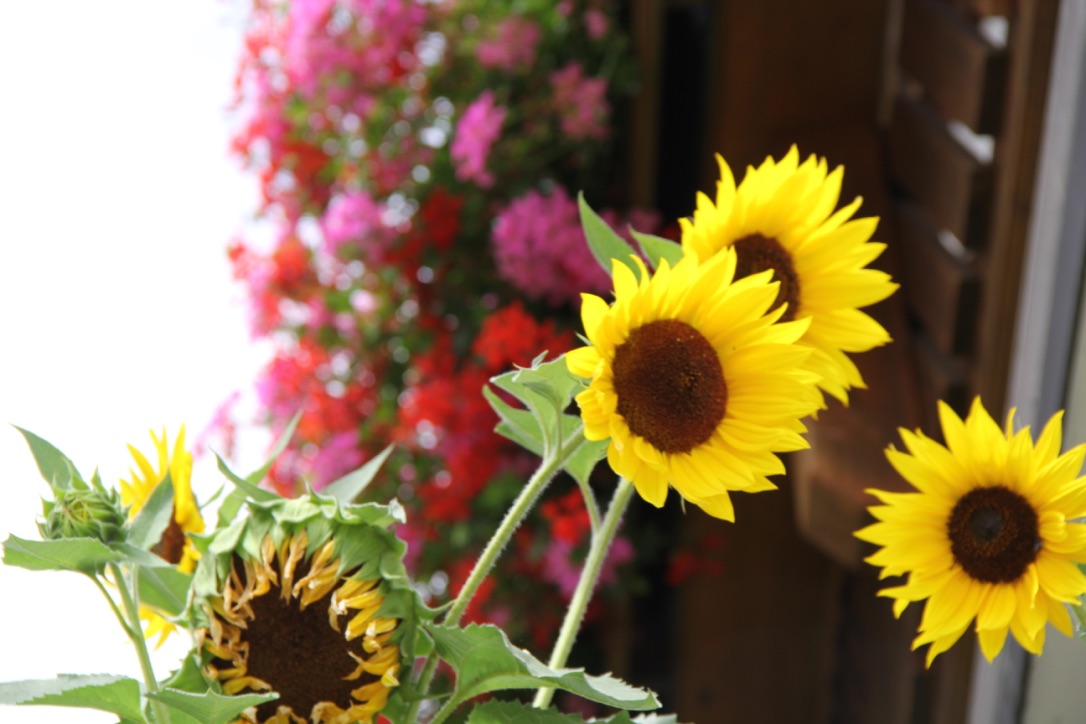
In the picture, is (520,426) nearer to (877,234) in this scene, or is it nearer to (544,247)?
(544,247)

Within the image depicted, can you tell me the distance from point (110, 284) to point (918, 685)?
106 centimetres

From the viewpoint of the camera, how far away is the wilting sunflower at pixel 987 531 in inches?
13.7

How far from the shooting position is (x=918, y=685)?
4.48ft

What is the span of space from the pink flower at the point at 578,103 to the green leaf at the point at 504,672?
1.05 m

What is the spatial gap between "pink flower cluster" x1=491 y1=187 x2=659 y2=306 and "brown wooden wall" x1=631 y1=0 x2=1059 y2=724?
0.22m

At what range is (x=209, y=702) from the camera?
31 centimetres

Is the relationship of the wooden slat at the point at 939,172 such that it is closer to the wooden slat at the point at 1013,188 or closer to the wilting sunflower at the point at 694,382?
the wooden slat at the point at 1013,188

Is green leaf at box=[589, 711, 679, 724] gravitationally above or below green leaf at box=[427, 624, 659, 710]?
below

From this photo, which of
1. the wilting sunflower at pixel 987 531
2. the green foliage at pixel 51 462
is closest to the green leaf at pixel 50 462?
the green foliage at pixel 51 462

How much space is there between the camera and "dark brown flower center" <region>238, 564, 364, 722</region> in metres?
0.33

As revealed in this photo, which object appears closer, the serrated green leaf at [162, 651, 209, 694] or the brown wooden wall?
the serrated green leaf at [162, 651, 209, 694]

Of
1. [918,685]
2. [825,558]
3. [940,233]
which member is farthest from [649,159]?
[918,685]

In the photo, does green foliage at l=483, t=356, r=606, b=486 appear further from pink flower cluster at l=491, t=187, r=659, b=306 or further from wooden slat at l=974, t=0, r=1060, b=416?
pink flower cluster at l=491, t=187, r=659, b=306

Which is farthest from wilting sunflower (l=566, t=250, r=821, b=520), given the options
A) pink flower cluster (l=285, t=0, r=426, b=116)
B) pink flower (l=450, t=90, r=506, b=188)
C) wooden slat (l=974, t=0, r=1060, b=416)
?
pink flower cluster (l=285, t=0, r=426, b=116)
